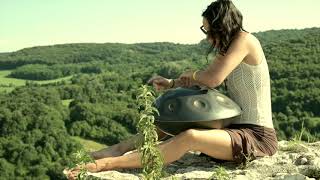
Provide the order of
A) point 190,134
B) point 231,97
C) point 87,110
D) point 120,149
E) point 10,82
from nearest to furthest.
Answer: point 190,134, point 231,97, point 120,149, point 87,110, point 10,82

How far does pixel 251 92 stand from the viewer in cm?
A: 553

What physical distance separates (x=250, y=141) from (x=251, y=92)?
480 mm

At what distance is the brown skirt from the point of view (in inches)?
209

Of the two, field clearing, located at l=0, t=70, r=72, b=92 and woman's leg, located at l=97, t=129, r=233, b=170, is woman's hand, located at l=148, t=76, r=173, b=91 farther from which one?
field clearing, located at l=0, t=70, r=72, b=92

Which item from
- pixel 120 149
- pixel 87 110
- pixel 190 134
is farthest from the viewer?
pixel 87 110

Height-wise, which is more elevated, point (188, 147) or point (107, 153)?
point (188, 147)

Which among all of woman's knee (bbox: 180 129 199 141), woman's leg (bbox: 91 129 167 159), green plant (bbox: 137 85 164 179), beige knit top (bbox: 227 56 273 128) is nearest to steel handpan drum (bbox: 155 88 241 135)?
woman's knee (bbox: 180 129 199 141)

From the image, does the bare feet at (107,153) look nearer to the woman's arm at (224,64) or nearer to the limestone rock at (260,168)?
the limestone rock at (260,168)

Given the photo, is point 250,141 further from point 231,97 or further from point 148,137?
point 148,137

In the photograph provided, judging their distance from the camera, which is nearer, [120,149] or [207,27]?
[207,27]

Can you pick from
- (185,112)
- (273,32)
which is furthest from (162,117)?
(273,32)

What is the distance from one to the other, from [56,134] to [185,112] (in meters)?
75.5

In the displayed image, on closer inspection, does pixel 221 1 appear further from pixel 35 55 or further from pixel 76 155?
pixel 35 55

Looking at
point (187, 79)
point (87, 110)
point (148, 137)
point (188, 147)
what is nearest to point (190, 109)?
point (188, 147)
